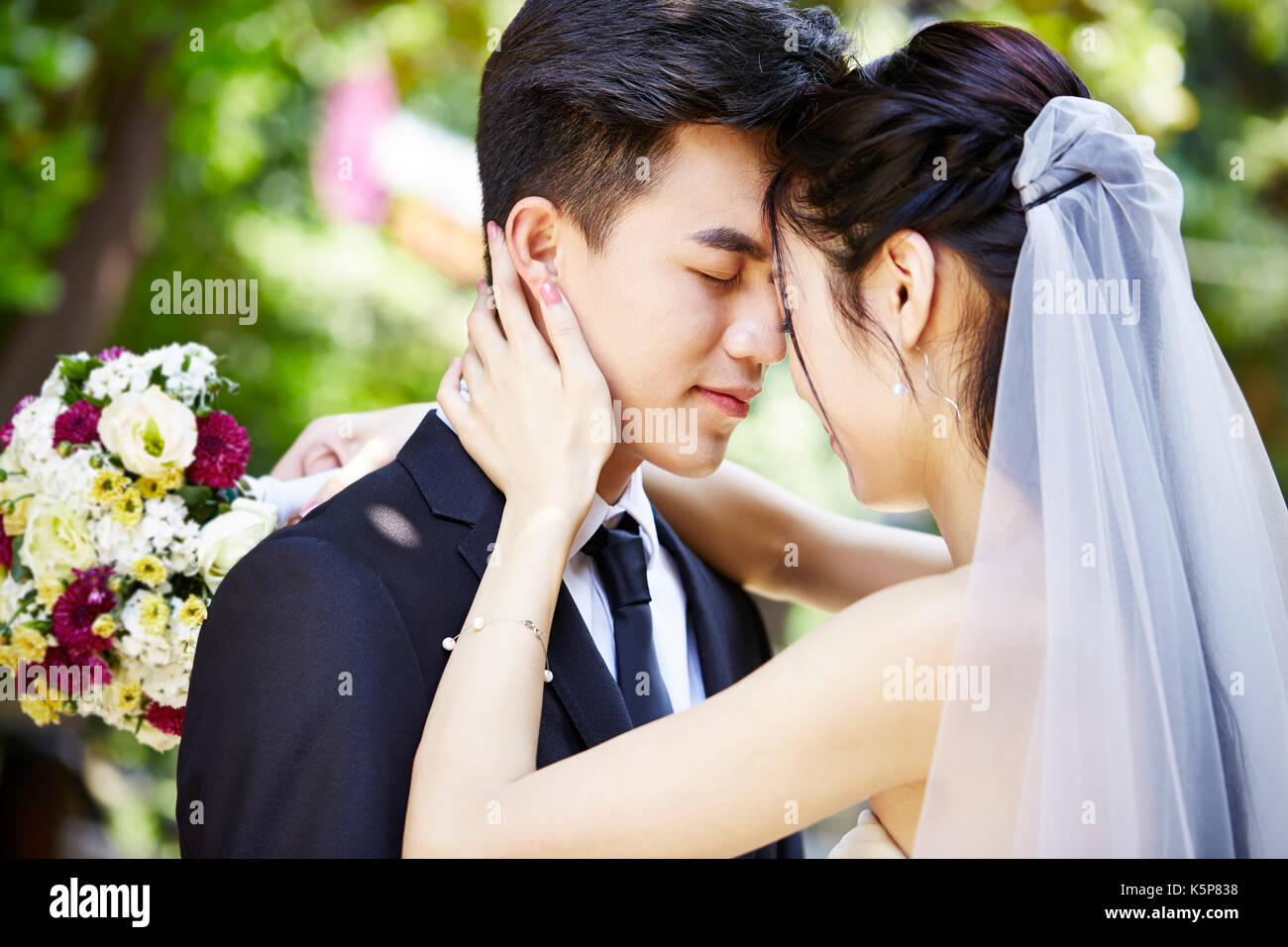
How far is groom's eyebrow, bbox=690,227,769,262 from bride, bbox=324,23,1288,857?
0.24ft

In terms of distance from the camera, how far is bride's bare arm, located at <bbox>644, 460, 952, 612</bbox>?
9.13 ft

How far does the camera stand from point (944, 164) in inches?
72.8

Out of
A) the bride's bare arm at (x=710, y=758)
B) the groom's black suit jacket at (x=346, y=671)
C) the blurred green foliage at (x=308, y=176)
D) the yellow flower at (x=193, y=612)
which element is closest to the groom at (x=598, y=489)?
the groom's black suit jacket at (x=346, y=671)

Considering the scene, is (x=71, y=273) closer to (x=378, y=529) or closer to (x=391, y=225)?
(x=378, y=529)

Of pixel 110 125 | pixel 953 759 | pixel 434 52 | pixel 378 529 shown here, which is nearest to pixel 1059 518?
pixel 953 759

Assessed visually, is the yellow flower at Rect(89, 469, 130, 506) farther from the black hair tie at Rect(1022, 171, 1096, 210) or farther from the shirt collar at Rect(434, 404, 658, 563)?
the black hair tie at Rect(1022, 171, 1096, 210)

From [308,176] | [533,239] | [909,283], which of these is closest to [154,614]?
[533,239]

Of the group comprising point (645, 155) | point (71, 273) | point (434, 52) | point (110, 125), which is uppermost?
point (434, 52)

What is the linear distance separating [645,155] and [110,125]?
4.06 metres

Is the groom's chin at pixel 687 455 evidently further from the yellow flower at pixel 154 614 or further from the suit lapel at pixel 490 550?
the yellow flower at pixel 154 614

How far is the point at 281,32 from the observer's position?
513 cm

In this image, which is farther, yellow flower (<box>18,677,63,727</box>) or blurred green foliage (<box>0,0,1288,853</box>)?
blurred green foliage (<box>0,0,1288,853</box>)

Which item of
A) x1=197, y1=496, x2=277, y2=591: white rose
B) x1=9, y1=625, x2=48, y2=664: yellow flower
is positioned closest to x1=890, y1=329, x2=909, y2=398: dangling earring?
x1=197, y1=496, x2=277, y2=591: white rose

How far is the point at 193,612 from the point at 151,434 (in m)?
0.36
